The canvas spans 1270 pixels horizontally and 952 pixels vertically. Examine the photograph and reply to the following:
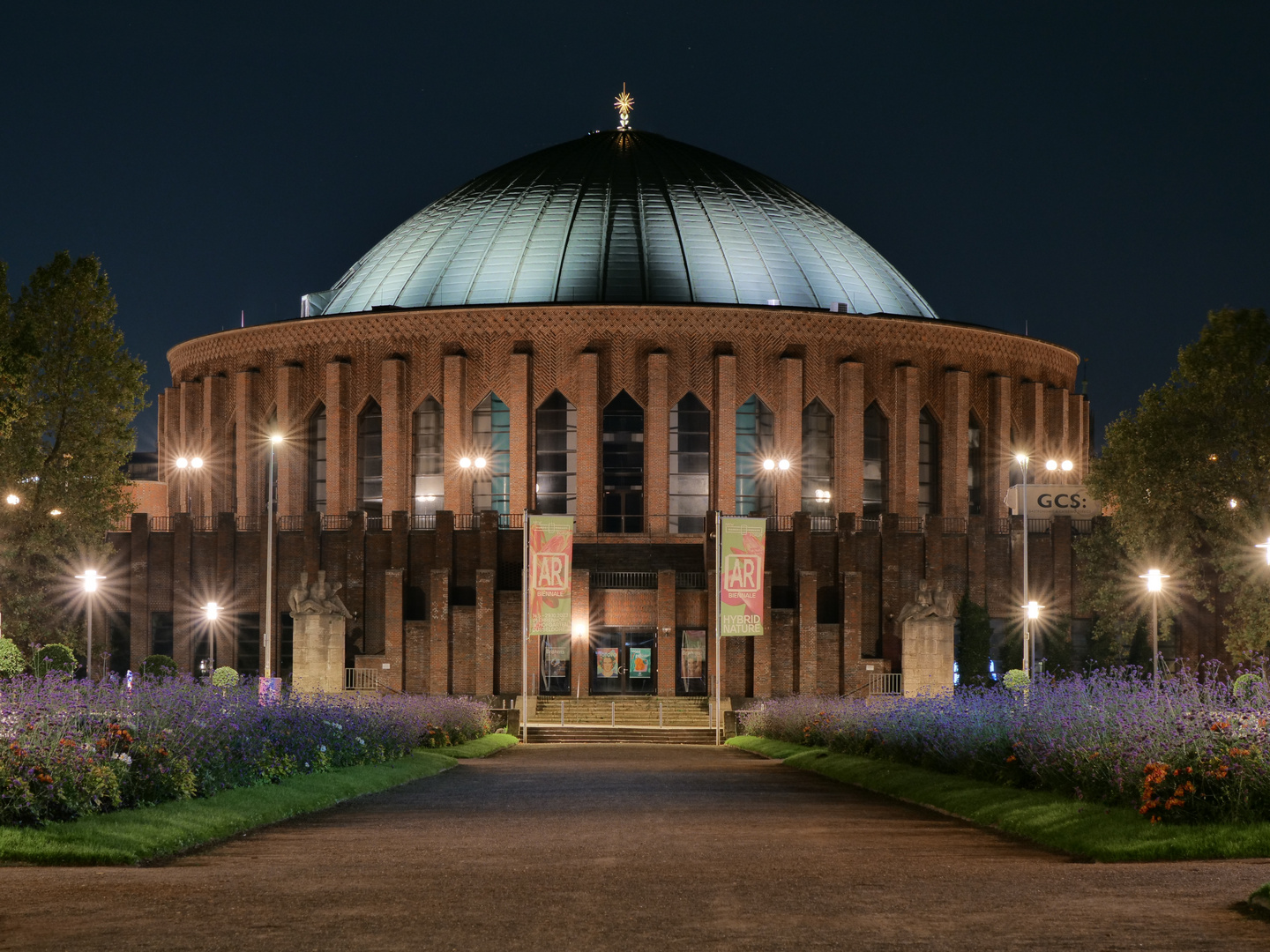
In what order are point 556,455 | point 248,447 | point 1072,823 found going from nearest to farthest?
point 1072,823
point 556,455
point 248,447

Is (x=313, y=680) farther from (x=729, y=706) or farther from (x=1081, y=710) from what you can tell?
(x=1081, y=710)

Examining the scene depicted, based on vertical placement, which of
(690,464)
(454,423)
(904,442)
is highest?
(454,423)

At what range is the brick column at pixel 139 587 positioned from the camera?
60781 mm

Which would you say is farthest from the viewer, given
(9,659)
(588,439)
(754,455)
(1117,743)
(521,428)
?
(754,455)

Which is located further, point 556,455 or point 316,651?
point 556,455

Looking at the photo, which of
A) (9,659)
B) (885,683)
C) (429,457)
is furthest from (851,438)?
(9,659)

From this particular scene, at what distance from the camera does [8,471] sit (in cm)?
4772

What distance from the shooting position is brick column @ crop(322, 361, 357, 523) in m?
67.5

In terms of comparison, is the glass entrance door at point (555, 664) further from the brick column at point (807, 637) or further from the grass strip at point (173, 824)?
the grass strip at point (173, 824)

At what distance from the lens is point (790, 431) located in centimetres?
6631

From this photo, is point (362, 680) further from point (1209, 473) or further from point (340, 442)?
point (1209, 473)

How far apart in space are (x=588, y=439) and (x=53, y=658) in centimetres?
2562

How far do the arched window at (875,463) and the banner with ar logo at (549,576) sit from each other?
25.3m

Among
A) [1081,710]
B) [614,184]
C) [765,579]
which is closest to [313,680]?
[765,579]
